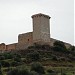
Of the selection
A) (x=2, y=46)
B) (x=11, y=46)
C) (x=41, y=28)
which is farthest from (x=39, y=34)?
(x=2, y=46)

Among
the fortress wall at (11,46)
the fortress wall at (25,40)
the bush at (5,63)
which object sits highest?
the fortress wall at (25,40)

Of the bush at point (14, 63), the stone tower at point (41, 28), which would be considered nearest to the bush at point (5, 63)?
the bush at point (14, 63)

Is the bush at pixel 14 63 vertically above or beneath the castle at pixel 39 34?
beneath

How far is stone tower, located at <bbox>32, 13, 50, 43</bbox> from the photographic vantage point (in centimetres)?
7106

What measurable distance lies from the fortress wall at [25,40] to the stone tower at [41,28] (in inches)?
41.3

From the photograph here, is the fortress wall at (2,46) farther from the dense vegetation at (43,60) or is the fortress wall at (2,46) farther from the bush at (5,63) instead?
the bush at (5,63)

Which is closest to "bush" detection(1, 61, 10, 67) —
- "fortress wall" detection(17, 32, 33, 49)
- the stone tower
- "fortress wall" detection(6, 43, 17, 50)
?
the stone tower

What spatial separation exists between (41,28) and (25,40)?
132 inches

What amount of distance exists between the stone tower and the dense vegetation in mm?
1090

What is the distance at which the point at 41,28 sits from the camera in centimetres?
7106

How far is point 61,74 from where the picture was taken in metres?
50.7

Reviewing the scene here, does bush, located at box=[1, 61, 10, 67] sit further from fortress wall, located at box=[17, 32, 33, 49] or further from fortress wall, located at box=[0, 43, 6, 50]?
fortress wall, located at box=[0, 43, 6, 50]

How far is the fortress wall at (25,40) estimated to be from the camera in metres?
72.3

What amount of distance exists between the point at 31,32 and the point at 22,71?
24339 millimetres
